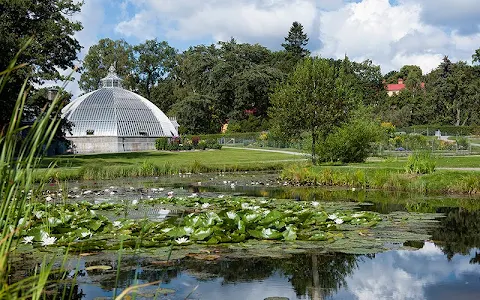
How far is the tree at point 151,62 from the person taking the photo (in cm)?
7562

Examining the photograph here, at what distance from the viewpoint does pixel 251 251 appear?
7.48m

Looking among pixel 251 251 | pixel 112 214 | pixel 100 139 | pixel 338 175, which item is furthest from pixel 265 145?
pixel 251 251

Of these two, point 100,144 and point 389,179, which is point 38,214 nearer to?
point 389,179

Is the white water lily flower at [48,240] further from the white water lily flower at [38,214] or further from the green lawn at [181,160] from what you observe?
the green lawn at [181,160]

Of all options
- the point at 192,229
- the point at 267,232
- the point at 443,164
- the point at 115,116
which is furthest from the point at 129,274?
the point at 115,116

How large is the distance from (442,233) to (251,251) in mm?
3721

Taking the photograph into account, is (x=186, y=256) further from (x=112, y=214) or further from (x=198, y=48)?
(x=198, y=48)

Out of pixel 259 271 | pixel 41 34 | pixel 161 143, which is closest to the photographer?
pixel 259 271

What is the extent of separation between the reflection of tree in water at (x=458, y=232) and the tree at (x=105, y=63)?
67.2 metres

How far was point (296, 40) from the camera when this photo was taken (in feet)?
274

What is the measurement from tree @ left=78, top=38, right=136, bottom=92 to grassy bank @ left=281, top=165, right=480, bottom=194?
2286 inches

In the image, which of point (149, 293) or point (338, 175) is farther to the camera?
point (338, 175)

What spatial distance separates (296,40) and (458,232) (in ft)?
251

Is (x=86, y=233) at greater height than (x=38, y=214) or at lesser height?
lesser
